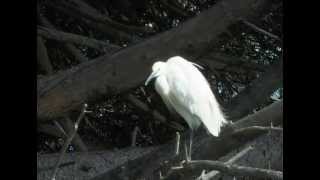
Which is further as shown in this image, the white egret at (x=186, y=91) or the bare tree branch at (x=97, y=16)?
the bare tree branch at (x=97, y=16)

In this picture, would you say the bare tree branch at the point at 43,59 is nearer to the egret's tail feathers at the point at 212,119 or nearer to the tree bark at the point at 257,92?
the tree bark at the point at 257,92

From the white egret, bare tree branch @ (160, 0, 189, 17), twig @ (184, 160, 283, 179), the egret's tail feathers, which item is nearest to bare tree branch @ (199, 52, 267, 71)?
→ bare tree branch @ (160, 0, 189, 17)

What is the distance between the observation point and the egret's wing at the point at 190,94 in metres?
3.56

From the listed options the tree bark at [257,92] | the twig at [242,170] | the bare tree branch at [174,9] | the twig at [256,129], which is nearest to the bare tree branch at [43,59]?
the bare tree branch at [174,9]

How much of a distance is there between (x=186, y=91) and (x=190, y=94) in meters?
0.04

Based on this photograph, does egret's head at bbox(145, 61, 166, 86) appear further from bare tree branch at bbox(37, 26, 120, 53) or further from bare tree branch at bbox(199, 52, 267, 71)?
bare tree branch at bbox(199, 52, 267, 71)

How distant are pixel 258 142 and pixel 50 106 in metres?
1.13

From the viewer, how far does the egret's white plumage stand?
359 cm

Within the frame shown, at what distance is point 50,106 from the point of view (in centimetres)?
404

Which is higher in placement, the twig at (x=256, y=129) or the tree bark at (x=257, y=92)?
the tree bark at (x=257, y=92)

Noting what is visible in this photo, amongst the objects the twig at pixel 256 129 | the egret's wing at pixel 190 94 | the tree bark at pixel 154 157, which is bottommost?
the tree bark at pixel 154 157
